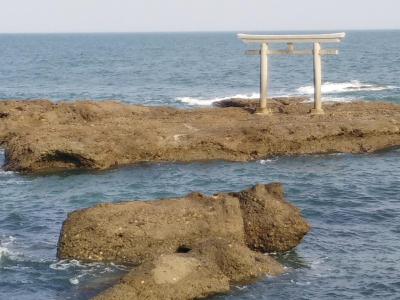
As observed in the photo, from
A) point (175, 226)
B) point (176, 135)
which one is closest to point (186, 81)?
point (176, 135)

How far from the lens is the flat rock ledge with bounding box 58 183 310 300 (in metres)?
17.1

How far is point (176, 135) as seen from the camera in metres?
31.4

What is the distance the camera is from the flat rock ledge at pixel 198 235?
1714 cm

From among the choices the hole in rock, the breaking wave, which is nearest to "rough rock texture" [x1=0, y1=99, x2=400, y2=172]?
the hole in rock

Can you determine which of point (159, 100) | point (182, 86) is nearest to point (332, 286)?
point (159, 100)

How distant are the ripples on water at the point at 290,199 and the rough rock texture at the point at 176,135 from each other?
0.82 m

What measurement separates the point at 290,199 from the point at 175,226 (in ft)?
23.8

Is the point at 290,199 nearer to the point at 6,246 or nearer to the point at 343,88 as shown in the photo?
the point at 6,246

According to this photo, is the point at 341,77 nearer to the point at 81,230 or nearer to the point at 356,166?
the point at 356,166

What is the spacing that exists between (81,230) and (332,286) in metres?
6.34

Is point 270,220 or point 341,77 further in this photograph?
point 341,77

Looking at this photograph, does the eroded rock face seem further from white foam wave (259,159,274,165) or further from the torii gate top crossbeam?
the torii gate top crossbeam

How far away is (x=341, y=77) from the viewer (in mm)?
71000

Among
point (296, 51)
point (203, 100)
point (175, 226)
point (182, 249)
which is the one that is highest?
point (296, 51)
